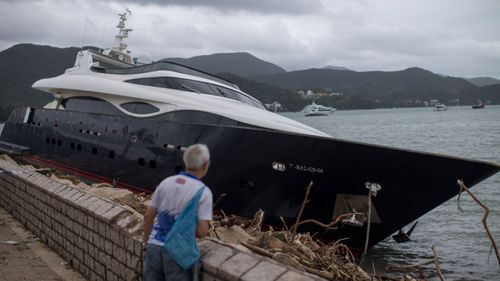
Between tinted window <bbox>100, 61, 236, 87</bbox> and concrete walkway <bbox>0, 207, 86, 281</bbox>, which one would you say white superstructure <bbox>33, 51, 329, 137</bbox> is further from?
concrete walkway <bbox>0, 207, 86, 281</bbox>

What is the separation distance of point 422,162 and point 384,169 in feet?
2.14

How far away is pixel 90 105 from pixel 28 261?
22.6 feet

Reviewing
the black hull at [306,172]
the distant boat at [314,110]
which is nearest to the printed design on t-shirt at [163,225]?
the black hull at [306,172]

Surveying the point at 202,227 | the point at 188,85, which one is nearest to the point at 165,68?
the point at 188,85

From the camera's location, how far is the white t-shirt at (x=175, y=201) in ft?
11.5

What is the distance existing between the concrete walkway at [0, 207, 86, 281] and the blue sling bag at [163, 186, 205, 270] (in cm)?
290

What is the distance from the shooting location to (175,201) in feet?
11.6

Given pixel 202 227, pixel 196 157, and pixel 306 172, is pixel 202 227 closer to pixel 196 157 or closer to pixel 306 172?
pixel 196 157

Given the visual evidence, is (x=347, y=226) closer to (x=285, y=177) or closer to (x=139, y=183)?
(x=285, y=177)

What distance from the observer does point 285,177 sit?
347 inches

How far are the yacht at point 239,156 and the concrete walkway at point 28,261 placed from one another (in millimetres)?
3160

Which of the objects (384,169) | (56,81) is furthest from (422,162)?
(56,81)

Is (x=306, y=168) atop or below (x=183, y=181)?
below

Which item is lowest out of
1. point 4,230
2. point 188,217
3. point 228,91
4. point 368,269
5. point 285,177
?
point 368,269
